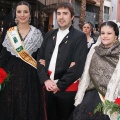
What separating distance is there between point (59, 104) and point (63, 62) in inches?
19.1

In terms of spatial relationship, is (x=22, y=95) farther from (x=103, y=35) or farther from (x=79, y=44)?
(x=103, y=35)

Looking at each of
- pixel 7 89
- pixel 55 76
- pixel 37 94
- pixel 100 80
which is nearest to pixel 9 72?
pixel 7 89

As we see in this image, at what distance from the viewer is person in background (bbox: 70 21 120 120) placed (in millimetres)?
2752

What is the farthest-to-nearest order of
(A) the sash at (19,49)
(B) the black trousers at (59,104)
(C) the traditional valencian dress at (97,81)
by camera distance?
1. (A) the sash at (19,49)
2. (B) the black trousers at (59,104)
3. (C) the traditional valencian dress at (97,81)

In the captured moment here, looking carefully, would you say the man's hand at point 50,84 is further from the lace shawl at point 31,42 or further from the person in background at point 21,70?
the lace shawl at point 31,42

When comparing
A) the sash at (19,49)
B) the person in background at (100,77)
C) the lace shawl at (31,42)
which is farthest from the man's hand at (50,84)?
the lace shawl at (31,42)

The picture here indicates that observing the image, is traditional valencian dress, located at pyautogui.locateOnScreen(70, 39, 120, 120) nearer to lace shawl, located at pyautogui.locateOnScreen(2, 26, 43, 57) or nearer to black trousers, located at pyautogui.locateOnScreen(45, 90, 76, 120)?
black trousers, located at pyautogui.locateOnScreen(45, 90, 76, 120)

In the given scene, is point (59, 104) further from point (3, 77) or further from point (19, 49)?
point (19, 49)

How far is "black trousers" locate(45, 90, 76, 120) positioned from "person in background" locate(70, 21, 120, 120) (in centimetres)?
15

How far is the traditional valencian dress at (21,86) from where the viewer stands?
3506 mm

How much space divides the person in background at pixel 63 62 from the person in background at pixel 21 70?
307 millimetres

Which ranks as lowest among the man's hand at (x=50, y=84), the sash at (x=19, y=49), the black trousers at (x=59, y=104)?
the black trousers at (x=59, y=104)

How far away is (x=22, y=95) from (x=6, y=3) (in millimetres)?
7016

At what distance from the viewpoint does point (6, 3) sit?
998cm
